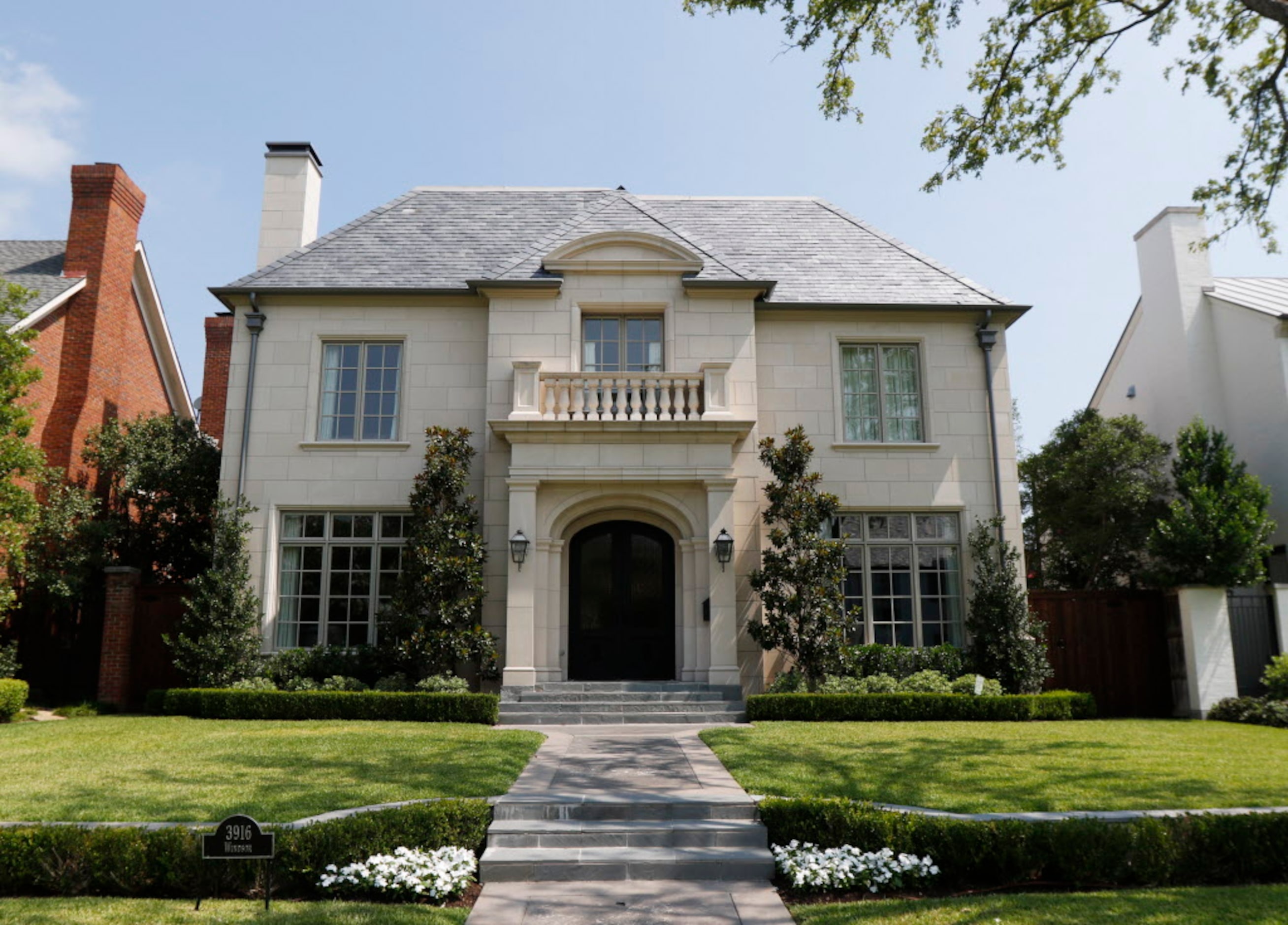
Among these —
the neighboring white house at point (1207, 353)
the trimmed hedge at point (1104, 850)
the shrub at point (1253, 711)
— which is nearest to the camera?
the trimmed hedge at point (1104, 850)

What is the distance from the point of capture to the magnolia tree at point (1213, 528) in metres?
15.5

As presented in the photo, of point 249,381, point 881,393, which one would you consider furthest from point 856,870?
point 249,381

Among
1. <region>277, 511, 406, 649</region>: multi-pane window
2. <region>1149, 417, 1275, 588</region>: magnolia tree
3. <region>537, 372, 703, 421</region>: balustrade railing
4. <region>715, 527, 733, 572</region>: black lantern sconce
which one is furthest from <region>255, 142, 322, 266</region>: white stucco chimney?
<region>1149, 417, 1275, 588</region>: magnolia tree

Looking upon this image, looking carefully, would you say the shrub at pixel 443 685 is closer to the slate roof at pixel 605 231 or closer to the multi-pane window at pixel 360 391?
the multi-pane window at pixel 360 391

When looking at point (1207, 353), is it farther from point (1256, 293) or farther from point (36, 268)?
point (36, 268)

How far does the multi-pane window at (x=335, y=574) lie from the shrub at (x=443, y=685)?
7.60ft

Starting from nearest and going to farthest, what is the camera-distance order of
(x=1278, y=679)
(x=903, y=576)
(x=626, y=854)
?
(x=626, y=854), (x=1278, y=679), (x=903, y=576)

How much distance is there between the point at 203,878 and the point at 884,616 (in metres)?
12.8

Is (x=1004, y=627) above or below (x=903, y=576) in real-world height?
below

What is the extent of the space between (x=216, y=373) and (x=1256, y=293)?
2652cm

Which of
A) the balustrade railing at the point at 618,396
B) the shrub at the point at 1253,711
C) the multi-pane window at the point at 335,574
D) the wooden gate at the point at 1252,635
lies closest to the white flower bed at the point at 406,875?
the balustrade railing at the point at 618,396

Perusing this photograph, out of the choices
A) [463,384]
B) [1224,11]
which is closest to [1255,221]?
[1224,11]

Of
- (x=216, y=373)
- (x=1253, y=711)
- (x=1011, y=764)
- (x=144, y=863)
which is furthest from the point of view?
(x=216, y=373)

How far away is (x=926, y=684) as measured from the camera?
14.7 m
